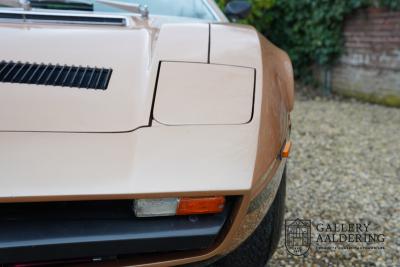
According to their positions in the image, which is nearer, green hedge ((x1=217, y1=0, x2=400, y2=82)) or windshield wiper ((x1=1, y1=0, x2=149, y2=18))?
windshield wiper ((x1=1, y1=0, x2=149, y2=18))

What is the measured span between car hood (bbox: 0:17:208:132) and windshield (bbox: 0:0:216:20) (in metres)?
0.44

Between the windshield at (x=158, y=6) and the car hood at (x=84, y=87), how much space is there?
44cm

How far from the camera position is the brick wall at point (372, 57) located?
5.29 m

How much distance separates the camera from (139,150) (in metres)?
1.10

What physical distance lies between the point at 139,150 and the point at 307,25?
607cm

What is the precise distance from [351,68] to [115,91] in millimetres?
5491

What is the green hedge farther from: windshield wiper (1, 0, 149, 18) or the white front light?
the white front light

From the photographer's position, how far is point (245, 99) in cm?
128

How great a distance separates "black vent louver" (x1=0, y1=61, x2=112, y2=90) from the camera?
51.0 inches

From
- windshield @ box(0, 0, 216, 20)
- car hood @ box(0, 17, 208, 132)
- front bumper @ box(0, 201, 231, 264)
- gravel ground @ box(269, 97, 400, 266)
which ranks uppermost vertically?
windshield @ box(0, 0, 216, 20)

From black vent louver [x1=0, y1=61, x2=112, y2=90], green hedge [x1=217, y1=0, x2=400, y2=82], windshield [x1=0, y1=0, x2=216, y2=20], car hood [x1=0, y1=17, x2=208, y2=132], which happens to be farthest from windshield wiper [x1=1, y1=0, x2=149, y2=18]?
green hedge [x1=217, y1=0, x2=400, y2=82]

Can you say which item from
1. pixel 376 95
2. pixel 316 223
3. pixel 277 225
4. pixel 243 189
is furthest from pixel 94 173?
pixel 376 95

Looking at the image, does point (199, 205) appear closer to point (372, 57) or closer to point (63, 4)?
point (63, 4)

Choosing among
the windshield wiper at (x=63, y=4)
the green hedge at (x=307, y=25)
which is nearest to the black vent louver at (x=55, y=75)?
the windshield wiper at (x=63, y=4)
